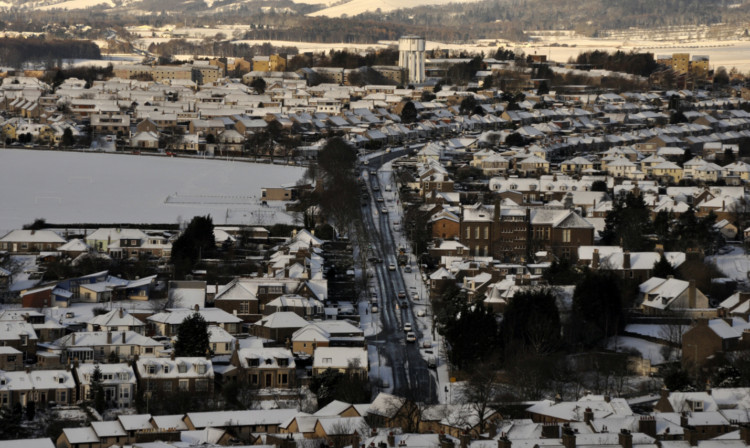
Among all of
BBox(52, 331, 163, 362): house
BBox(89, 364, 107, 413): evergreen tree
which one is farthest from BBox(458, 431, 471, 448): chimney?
BBox(52, 331, 163, 362): house

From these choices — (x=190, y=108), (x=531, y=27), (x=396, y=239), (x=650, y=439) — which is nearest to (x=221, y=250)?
(x=396, y=239)

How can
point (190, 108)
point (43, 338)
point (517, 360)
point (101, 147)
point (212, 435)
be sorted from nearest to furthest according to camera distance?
point (212, 435) → point (517, 360) → point (43, 338) → point (101, 147) → point (190, 108)

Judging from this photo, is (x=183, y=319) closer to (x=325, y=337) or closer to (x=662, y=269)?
(x=325, y=337)

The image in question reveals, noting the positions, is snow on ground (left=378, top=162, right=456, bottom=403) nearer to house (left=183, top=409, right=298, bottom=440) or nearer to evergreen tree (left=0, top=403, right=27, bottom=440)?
house (left=183, top=409, right=298, bottom=440)

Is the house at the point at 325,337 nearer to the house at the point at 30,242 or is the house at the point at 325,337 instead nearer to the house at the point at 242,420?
the house at the point at 242,420

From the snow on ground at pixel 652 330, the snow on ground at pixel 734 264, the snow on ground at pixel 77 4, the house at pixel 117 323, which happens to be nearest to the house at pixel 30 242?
the house at pixel 117 323

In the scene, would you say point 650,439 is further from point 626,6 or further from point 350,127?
point 626,6

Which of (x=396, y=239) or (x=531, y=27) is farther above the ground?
(x=396, y=239)
